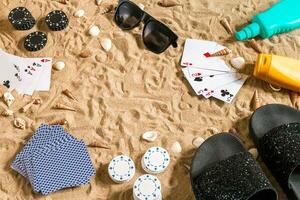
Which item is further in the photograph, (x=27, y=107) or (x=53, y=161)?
(x=27, y=107)

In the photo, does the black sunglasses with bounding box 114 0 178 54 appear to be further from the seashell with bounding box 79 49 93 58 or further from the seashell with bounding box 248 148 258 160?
the seashell with bounding box 248 148 258 160

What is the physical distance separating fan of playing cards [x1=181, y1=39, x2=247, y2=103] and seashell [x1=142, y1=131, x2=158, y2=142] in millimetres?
215

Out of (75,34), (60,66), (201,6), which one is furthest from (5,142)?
→ (201,6)

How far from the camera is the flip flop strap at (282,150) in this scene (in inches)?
52.2

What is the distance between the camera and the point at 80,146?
145cm

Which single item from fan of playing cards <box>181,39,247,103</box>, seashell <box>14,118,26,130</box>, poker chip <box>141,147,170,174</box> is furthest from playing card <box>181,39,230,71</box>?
seashell <box>14,118,26,130</box>

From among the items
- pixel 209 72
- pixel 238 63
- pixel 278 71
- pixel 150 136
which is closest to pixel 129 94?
pixel 150 136

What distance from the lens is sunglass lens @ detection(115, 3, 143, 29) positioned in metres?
1.70

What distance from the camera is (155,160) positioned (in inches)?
55.4

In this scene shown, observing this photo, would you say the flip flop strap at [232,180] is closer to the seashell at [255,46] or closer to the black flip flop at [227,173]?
the black flip flop at [227,173]

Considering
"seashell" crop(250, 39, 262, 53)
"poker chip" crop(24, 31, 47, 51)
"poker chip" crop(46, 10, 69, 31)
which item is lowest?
"poker chip" crop(24, 31, 47, 51)

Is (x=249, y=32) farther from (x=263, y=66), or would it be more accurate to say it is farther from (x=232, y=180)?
(x=232, y=180)

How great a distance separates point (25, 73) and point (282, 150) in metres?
0.89

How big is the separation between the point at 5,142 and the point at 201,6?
880mm
